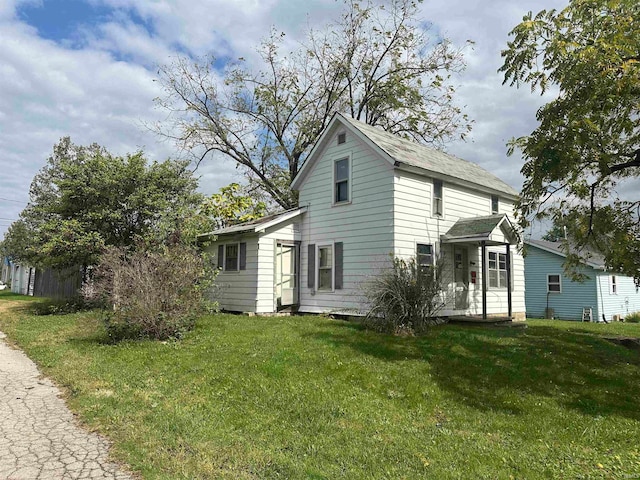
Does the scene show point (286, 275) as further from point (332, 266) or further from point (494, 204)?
point (494, 204)

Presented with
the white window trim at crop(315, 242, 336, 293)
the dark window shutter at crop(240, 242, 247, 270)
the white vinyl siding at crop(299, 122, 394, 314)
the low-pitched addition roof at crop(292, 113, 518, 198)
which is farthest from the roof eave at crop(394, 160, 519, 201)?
the dark window shutter at crop(240, 242, 247, 270)

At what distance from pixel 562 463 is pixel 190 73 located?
82.2ft

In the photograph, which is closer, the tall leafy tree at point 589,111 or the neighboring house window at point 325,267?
the tall leafy tree at point 589,111

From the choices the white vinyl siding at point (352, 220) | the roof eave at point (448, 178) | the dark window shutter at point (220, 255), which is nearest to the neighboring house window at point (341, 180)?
the white vinyl siding at point (352, 220)

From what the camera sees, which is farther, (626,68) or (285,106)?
(285,106)

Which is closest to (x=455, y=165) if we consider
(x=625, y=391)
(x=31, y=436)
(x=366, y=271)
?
(x=366, y=271)

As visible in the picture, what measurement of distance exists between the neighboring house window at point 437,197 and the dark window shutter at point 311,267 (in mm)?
4306

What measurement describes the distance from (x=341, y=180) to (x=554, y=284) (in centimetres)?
1734

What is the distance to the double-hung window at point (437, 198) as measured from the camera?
14805 mm

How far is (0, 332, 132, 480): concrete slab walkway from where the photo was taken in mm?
3838

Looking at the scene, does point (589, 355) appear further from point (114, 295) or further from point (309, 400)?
point (114, 295)

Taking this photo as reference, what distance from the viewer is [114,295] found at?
30.8 feet

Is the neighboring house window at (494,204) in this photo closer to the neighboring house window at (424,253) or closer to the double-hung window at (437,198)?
the double-hung window at (437,198)

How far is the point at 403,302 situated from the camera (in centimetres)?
1100
